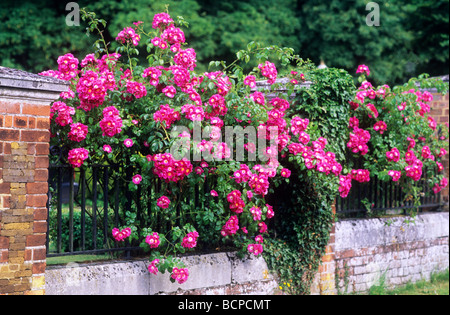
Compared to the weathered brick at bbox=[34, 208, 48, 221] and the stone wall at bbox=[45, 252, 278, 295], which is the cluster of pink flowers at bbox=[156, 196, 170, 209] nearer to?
the stone wall at bbox=[45, 252, 278, 295]

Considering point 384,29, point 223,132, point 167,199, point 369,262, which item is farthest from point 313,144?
point 384,29

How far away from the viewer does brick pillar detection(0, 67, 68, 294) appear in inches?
164

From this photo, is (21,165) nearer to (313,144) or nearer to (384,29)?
(313,144)

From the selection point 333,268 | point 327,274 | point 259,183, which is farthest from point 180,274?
point 333,268

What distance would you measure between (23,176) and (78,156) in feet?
1.86

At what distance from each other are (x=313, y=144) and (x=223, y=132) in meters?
0.94

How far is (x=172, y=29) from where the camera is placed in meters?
5.52

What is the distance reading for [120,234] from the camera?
5070 millimetres

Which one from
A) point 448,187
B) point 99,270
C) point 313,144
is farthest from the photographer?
point 448,187

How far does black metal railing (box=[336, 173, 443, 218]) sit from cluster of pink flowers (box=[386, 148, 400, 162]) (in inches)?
25.4

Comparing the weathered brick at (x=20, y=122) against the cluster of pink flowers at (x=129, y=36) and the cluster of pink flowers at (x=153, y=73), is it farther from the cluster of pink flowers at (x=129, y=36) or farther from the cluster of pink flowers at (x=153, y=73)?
the cluster of pink flowers at (x=129, y=36)

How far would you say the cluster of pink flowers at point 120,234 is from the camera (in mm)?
5062

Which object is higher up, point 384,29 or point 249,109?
point 384,29

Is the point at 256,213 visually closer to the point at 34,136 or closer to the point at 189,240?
the point at 189,240
